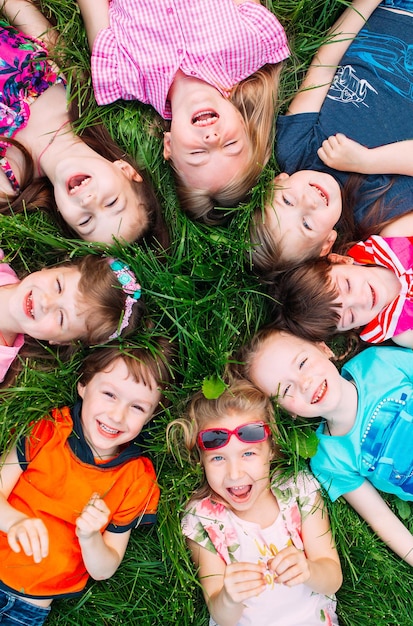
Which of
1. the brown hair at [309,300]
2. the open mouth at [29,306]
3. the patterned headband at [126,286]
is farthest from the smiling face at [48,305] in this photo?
the brown hair at [309,300]

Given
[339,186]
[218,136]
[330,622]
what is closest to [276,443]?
[330,622]

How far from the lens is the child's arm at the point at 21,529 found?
2.52 metres

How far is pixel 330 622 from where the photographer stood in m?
3.05

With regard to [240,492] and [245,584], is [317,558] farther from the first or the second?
[245,584]

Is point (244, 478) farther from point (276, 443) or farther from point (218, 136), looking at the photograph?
point (218, 136)

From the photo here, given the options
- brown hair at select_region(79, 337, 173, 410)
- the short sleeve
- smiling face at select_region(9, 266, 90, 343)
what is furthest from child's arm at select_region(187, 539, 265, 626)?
smiling face at select_region(9, 266, 90, 343)

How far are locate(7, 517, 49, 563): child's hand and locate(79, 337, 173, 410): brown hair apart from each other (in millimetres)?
678

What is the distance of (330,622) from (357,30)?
9.72ft

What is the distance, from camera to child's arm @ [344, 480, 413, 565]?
314 cm

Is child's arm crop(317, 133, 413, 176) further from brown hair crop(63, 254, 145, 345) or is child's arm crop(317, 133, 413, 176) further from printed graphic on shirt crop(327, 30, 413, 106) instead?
brown hair crop(63, 254, 145, 345)

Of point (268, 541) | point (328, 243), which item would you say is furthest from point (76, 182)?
point (268, 541)

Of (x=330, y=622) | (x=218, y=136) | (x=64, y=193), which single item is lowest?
(x=330, y=622)

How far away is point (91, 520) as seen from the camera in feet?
8.46

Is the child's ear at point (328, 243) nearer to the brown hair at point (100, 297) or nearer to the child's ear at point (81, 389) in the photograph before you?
the brown hair at point (100, 297)
